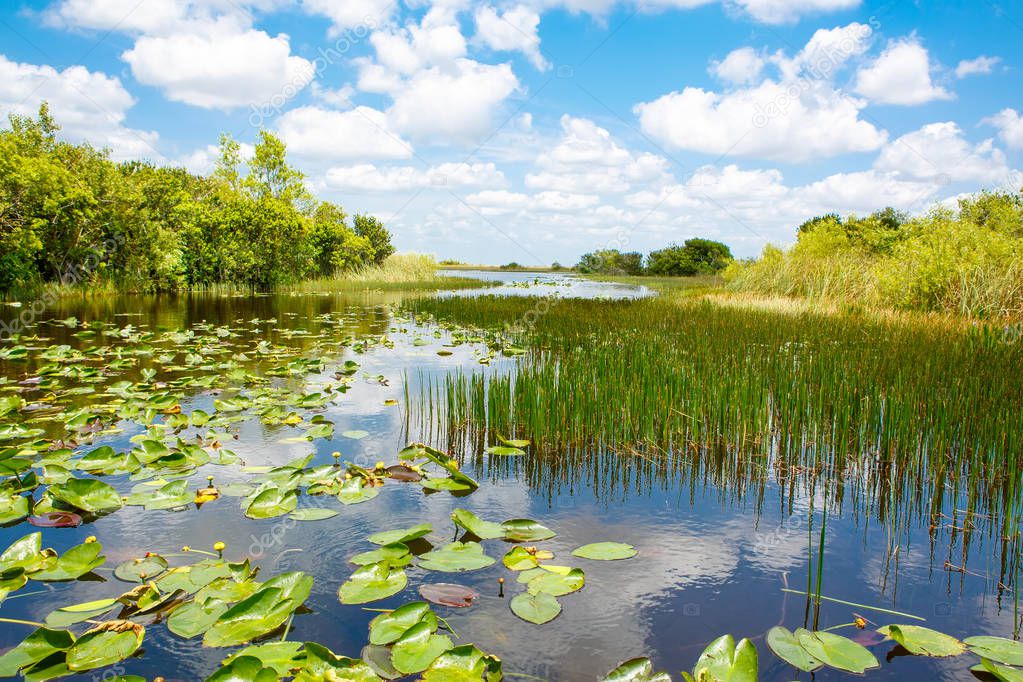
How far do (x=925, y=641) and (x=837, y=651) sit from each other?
0.38 meters

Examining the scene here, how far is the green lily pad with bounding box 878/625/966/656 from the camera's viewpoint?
2197 mm

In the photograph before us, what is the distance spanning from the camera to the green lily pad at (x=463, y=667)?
6.47 ft

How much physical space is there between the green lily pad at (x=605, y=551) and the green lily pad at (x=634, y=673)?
2.65ft

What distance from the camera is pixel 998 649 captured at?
2.19 metres

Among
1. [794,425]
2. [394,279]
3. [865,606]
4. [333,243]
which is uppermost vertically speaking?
[333,243]

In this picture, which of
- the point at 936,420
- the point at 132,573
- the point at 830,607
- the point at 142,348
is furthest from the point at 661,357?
the point at 142,348

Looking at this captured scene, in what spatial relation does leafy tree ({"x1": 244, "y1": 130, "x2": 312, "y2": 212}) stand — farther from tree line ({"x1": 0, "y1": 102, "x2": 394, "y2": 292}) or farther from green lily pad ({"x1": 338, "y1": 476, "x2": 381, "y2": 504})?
green lily pad ({"x1": 338, "y1": 476, "x2": 381, "y2": 504})

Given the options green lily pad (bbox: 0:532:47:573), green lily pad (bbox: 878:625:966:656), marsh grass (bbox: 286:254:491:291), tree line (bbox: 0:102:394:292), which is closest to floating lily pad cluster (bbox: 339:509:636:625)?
green lily pad (bbox: 878:625:966:656)

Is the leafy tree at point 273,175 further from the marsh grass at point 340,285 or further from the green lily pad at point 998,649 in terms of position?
the green lily pad at point 998,649

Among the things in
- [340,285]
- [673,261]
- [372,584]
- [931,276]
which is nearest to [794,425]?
[372,584]

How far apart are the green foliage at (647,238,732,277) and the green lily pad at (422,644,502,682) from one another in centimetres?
4913

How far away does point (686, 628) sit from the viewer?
2.40 meters

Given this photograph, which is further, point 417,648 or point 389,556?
point 389,556

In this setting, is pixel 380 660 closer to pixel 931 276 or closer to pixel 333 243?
pixel 931 276
